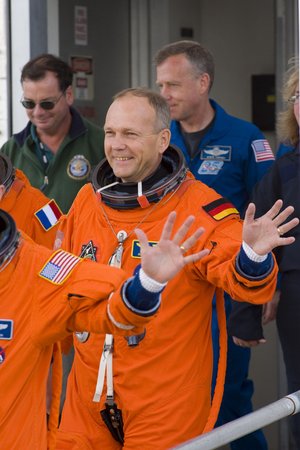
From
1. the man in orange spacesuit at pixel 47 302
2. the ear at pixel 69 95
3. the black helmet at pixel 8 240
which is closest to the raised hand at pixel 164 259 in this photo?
the man in orange spacesuit at pixel 47 302

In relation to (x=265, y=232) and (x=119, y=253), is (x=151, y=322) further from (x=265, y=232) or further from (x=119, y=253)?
(x=265, y=232)

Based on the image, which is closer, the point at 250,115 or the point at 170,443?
the point at 170,443

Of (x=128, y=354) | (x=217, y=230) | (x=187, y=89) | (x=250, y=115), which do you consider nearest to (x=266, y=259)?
(x=217, y=230)

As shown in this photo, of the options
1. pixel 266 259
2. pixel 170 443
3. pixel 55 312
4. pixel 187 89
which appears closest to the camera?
pixel 55 312

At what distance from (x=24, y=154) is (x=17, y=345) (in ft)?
6.99

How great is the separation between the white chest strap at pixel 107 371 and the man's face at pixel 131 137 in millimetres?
543

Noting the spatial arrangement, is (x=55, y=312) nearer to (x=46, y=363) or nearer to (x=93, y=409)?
(x=46, y=363)

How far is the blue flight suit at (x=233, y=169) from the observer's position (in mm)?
4625

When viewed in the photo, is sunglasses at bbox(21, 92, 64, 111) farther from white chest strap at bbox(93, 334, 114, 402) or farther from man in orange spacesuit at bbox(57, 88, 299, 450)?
white chest strap at bbox(93, 334, 114, 402)

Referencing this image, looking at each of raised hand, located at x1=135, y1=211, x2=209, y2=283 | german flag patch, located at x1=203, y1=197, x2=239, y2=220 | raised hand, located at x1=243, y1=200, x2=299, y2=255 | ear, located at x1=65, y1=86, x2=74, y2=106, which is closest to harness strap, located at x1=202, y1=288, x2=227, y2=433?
german flag patch, located at x1=203, y1=197, x2=239, y2=220

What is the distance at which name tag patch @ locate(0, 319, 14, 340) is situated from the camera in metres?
2.75

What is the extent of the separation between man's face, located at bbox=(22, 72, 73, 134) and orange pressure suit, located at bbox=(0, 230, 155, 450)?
6.64ft

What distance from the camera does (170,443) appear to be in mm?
3275

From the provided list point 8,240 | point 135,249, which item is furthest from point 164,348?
point 8,240
